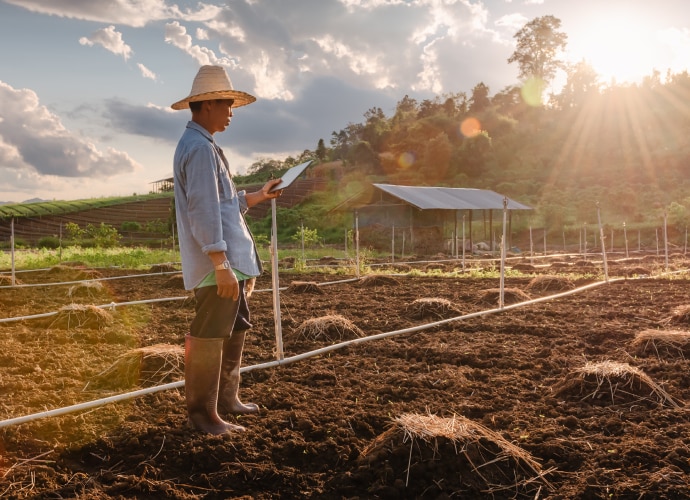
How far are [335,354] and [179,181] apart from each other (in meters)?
2.34

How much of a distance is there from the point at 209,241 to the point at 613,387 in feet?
8.33

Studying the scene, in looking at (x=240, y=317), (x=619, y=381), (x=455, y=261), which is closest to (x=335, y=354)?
(x=240, y=317)

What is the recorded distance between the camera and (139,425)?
9.53 ft

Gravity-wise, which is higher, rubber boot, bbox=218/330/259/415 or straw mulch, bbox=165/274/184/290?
rubber boot, bbox=218/330/259/415

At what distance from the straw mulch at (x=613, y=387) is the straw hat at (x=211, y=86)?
258cm

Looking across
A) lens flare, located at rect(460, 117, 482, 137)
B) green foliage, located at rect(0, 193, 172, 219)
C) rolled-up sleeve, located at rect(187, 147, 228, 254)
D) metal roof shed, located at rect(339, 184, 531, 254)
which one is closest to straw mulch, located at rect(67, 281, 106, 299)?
rolled-up sleeve, located at rect(187, 147, 228, 254)

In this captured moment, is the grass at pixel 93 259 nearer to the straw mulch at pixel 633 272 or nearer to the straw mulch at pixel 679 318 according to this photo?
the straw mulch at pixel 633 272

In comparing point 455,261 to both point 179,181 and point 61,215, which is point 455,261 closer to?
point 179,181

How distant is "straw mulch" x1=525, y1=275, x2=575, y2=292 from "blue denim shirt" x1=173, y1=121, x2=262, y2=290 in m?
6.93

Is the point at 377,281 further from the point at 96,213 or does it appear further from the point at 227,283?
the point at 96,213

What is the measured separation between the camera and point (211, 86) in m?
2.71

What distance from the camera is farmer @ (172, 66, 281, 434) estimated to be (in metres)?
2.55

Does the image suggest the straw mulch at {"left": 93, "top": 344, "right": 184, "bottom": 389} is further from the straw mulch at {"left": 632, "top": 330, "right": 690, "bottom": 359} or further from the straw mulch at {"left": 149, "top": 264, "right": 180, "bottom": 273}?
the straw mulch at {"left": 149, "top": 264, "right": 180, "bottom": 273}

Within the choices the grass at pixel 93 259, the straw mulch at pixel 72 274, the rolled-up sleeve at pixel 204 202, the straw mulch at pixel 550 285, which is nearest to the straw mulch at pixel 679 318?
the straw mulch at pixel 550 285
